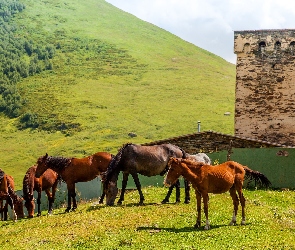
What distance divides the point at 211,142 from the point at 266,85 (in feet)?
26.8

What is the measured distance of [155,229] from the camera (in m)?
15.9

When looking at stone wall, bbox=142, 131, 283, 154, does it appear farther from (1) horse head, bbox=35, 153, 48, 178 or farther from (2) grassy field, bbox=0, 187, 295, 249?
(1) horse head, bbox=35, 153, 48, 178

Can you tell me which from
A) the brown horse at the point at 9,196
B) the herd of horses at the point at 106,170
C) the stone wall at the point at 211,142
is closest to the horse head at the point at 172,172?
the herd of horses at the point at 106,170

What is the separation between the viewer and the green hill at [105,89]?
103 m

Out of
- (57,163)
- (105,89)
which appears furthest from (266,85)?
(105,89)

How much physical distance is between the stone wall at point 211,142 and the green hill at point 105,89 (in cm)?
5669

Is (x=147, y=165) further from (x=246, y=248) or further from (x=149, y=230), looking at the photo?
(x=246, y=248)

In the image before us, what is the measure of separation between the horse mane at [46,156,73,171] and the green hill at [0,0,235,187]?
6422 cm

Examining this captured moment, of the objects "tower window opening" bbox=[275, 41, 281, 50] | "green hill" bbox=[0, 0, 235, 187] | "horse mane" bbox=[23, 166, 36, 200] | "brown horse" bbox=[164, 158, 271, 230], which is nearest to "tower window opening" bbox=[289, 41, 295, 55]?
"tower window opening" bbox=[275, 41, 281, 50]

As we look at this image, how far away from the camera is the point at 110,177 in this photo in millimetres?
20891

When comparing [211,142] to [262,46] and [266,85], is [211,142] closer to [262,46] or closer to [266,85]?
[266,85]

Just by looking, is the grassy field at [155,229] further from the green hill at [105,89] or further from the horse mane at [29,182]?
the green hill at [105,89]

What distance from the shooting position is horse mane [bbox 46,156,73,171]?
21.5 meters

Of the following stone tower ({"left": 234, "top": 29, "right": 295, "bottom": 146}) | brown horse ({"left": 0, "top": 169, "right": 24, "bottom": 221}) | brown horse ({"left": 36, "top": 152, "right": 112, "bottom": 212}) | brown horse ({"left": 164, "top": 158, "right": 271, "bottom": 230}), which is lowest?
brown horse ({"left": 0, "top": 169, "right": 24, "bottom": 221})
